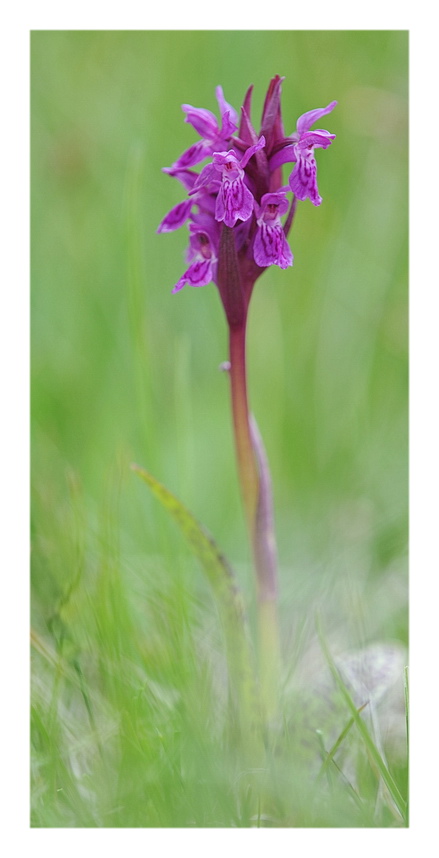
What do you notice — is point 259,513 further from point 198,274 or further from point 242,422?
point 198,274

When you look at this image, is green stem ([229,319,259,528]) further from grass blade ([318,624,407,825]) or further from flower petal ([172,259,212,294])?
grass blade ([318,624,407,825])

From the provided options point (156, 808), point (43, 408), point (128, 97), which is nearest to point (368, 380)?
point (43, 408)

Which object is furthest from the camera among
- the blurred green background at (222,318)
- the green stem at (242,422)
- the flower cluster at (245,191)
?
the blurred green background at (222,318)

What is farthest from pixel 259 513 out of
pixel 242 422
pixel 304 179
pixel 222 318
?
pixel 222 318

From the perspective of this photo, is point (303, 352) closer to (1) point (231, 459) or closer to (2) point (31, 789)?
(1) point (231, 459)

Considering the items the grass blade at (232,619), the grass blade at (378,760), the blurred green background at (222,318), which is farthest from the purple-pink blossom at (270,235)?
the blurred green background at (222,318)

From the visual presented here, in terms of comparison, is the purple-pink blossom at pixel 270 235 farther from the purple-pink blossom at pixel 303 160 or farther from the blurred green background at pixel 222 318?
the blurred green background at pixel 222 318

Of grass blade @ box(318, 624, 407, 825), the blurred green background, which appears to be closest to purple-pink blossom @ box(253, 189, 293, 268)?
grass blade @ box(318, 624, 407, 825)
